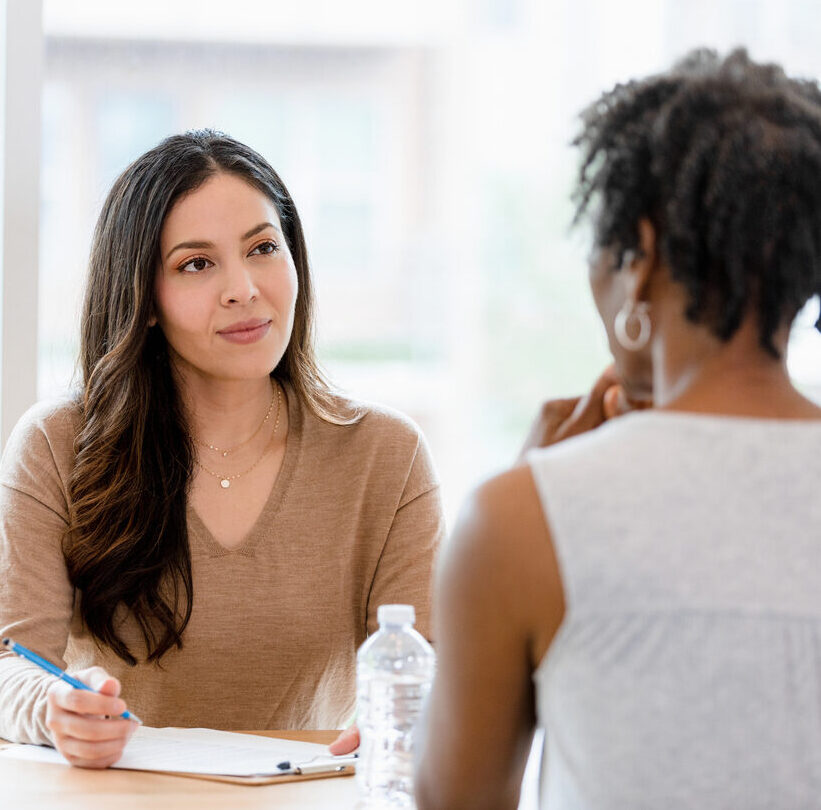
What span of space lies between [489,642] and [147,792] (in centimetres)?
52

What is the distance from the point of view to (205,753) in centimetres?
130

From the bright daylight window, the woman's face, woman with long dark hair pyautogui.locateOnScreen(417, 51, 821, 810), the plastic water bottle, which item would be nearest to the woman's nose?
the woman's face

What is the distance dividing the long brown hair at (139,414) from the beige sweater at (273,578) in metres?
0.03

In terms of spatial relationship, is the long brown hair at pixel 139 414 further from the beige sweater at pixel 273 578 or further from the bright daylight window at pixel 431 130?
the bright daylight window at pixel 431 130

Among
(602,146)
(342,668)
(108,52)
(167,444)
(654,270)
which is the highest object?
(108,52)

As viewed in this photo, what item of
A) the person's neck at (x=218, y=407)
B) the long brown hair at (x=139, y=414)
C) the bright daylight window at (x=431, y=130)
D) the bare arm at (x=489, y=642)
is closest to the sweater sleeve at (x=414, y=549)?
the long brown hair at (x=139, y=414)

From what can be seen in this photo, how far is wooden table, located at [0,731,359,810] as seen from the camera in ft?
3.76

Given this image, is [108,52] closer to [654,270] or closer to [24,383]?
[24,383]

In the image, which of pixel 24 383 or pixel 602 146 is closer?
pixel 602 146

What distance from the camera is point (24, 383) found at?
213 cm

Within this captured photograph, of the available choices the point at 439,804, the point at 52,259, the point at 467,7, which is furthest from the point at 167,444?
the point at 467,7

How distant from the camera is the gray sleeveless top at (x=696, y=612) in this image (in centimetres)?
80

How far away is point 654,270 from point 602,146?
12 cm

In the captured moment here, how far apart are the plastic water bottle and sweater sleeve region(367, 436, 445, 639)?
224mm
